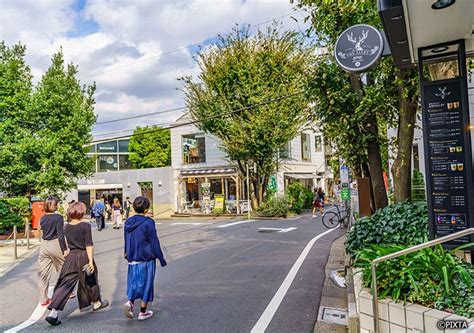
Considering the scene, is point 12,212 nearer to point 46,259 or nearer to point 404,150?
point 46,259

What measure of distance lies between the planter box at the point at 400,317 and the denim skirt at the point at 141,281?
281 centimetres

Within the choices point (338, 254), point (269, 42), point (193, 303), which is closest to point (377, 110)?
point (338, 254)

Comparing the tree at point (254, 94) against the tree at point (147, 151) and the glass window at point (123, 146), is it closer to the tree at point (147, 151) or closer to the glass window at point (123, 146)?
the glass window at point (123, 146)

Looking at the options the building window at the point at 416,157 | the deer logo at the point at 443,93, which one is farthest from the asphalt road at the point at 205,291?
the building window at the point at 416,157

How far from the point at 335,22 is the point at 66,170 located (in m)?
15.8

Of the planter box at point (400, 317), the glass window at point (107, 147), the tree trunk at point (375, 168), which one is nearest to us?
the planter box at point (400, 317)

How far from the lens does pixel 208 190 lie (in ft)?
90.7

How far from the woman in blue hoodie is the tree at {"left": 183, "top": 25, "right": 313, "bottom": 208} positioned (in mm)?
16317

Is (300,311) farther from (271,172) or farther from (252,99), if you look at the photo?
(271,172)

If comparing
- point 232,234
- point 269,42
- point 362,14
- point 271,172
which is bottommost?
point 232,234

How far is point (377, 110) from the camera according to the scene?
7707 millimetres

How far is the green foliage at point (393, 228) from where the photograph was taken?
534 centimetres

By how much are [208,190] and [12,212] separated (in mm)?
13653

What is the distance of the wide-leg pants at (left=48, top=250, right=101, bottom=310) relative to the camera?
5258mm
